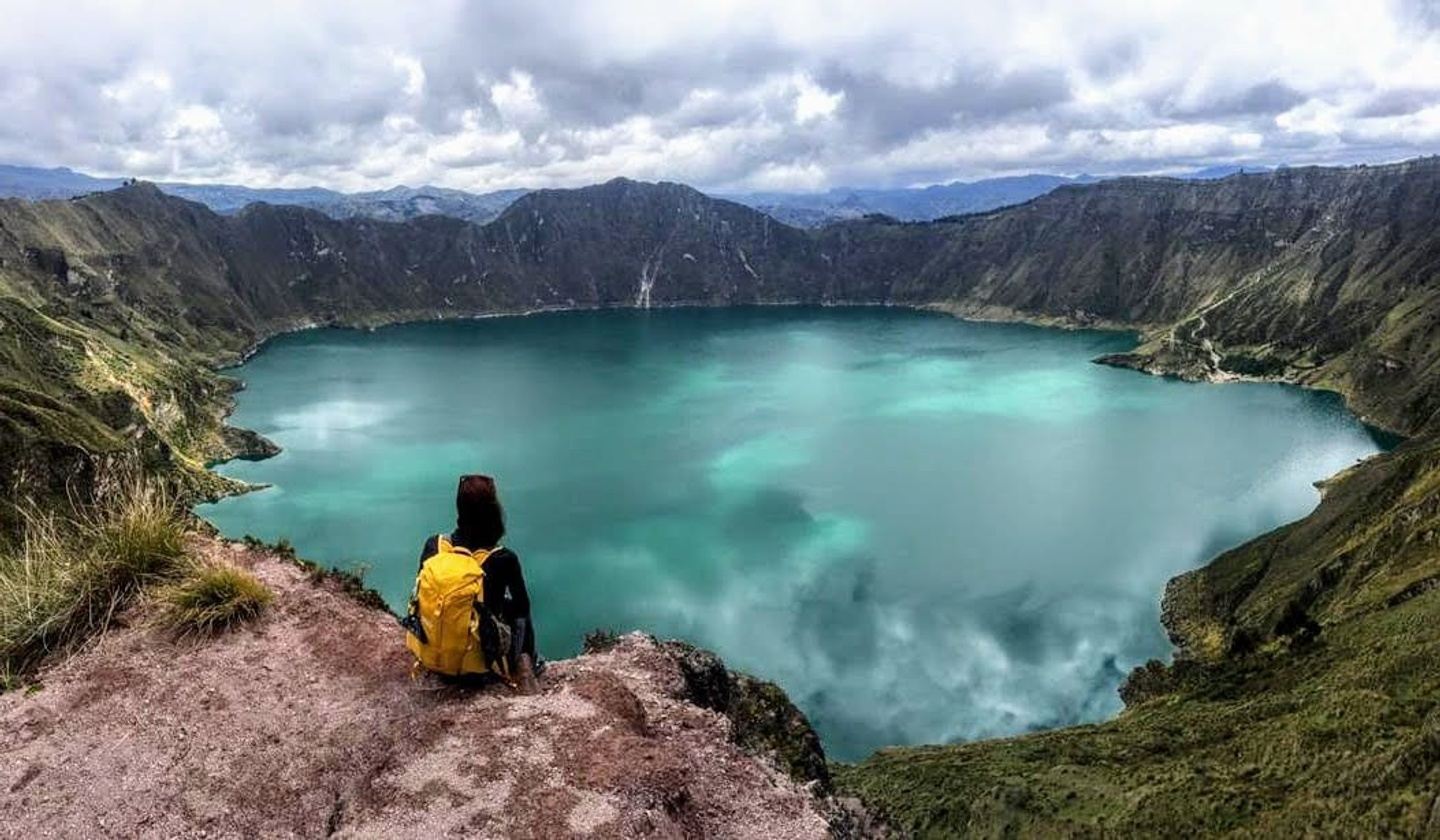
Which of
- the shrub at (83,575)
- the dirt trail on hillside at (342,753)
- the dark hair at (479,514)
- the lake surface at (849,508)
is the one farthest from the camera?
the lake surface at (849,508)

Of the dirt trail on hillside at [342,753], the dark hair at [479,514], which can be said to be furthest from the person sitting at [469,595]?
the dirt trail on hillside at [342,753]

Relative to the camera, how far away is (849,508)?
88.9 metres

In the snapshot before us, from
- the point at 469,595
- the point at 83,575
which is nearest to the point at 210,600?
the point at 83,575

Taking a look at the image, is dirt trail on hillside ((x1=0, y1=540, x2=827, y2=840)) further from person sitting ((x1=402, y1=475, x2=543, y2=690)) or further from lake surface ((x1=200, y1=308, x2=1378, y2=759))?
lake surface ((x1=200, y1=308, x2=1378, y2=759))

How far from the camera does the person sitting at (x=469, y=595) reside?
11195 millimetres

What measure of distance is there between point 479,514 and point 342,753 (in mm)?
3146

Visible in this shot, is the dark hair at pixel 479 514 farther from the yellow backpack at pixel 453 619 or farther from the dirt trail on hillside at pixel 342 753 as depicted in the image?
the dirt trail on hillside at pixel 342 753

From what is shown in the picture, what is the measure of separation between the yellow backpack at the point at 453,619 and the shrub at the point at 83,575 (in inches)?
179

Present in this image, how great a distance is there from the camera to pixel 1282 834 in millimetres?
27453

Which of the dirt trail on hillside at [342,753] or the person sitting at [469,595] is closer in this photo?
the dirt trail on hillside at [342,753]

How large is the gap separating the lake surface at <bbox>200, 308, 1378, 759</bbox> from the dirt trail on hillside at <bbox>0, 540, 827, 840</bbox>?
42.2 m

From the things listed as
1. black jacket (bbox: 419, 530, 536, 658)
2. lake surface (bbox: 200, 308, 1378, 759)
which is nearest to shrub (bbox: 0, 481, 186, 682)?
black jacket (bbox: 419, 530, 536, 658)

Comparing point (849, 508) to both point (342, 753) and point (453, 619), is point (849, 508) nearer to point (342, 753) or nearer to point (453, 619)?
point (453, 619)

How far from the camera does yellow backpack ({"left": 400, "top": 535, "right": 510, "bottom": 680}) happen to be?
11.2 m
